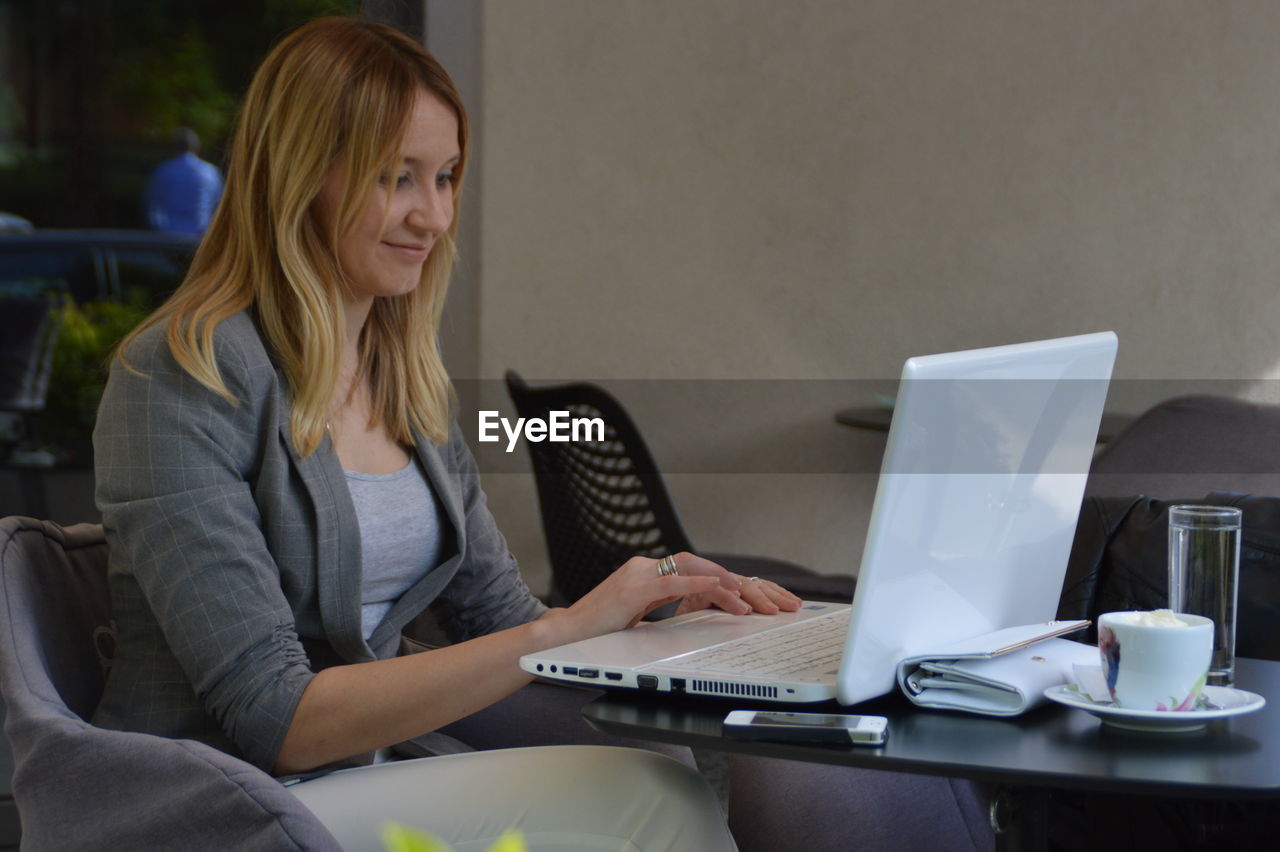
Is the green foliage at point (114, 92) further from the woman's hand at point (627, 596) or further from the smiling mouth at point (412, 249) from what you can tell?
the woman's hand at point (627, 596)

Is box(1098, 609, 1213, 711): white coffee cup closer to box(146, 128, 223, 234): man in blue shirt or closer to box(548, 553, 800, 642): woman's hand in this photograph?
box(548, 553, 800, 642): woman's hand

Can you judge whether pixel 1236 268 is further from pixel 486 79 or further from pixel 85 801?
pixel 85 801

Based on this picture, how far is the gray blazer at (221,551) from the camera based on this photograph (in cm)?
136

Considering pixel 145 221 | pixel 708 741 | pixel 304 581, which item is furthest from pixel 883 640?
pixel 145 221

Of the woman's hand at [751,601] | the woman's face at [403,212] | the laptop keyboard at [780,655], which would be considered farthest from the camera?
the woman's face at [403,212]

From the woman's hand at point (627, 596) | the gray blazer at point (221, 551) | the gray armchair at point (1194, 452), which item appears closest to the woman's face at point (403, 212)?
the gray blazer at point (221, 551)

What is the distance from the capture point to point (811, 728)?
1058mm

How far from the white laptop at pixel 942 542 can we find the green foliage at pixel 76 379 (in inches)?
97.5

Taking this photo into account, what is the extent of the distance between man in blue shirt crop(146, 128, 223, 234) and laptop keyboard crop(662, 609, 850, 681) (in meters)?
2.52

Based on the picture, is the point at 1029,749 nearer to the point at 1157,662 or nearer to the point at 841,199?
the point at 1157,662

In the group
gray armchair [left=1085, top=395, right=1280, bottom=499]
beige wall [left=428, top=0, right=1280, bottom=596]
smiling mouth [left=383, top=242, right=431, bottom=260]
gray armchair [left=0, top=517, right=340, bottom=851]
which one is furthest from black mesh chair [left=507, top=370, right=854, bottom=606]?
gray armchair [left=0, top=517, right=340, bottom=851]

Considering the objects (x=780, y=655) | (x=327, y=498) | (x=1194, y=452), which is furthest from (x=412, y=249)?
(x=1194, y=452)

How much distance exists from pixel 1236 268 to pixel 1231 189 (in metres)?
0.21

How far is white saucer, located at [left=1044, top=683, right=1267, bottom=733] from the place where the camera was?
108cm
